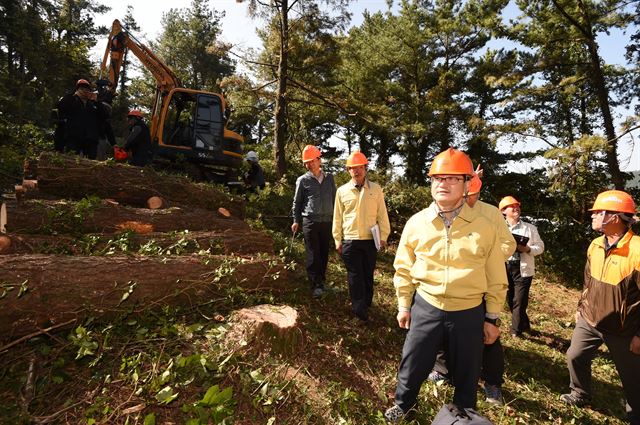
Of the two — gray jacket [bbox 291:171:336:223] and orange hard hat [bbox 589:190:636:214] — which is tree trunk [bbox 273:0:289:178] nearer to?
gray jacket [bbox 291:171:336:223]

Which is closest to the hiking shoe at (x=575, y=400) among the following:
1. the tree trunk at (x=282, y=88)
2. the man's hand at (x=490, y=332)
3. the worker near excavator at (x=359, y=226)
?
the man's hand at (x=490, y=332)

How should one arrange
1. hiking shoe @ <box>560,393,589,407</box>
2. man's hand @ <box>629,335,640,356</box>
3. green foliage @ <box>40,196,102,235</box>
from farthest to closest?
green foliage @ <box>40,196,102,235</box>
hiking shoe @ <box>560,393,589,407</box>
man's hand @ <box>629,335,640,356</box>

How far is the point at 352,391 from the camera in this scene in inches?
127

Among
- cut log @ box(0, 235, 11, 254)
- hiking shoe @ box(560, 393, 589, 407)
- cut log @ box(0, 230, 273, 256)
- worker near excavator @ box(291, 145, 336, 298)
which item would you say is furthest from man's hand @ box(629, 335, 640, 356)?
cut log @ box(0, 235, 11, 254)

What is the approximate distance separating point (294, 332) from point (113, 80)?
29.8 ft

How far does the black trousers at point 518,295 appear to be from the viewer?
16.7ft

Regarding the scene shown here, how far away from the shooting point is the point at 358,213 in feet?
14.2

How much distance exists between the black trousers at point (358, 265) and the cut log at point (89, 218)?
8.90 ft

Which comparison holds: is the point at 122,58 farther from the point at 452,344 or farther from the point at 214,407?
the point at 452,344

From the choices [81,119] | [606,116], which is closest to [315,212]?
[81,119]

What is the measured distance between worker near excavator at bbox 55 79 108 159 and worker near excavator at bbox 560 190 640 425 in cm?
865

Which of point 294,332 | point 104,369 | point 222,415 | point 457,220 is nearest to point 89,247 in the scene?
point 104,369

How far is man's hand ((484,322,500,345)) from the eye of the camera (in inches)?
101

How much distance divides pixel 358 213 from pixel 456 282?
1.98 metres
